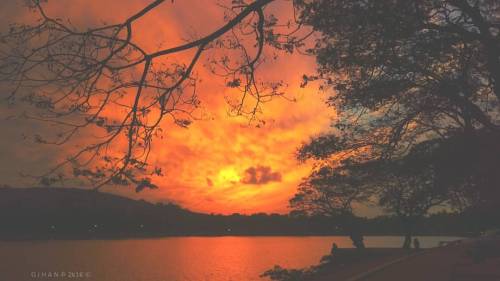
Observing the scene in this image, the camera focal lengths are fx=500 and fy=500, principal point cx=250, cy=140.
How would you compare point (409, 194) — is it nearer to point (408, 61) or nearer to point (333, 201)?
point (333, 201)

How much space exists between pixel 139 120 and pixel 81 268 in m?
82.3

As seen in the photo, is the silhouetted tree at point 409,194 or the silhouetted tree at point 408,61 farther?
the silhouetted tree at point 409,194

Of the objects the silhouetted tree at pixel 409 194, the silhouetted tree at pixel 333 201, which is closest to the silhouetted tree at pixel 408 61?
the silhouetted tree at pixel 409 194

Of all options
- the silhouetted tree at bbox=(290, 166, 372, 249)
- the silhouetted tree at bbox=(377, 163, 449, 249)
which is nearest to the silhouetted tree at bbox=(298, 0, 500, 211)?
the silhouetted tree at bbox=(377, 163, 449, 249)

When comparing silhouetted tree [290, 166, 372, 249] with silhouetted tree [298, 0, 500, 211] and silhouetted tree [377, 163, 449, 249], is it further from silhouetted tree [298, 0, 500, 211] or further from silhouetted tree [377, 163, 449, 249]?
silhouetted tree [298, 0, 500, 211]

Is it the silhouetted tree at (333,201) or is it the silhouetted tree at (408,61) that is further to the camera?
the silhouetted tree at (333,201)

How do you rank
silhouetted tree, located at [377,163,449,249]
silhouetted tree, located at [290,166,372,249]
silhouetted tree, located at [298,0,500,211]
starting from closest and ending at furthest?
silhouetted tree, located at [298,0,500,211] → silhouetted tree, located at [377,163,449,249] → silhouetted tree, located at [290,166,372,249]

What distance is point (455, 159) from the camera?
50.3ft

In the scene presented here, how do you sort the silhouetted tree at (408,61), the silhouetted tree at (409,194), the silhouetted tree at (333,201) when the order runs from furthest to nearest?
the silhouetted tree at (333,201) < the silhouetted tree at (409,194) < the silhouetted tree at (408,61)

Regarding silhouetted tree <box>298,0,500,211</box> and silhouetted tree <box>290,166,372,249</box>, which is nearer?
silhouetted tree <box>298,0,500,211</box>

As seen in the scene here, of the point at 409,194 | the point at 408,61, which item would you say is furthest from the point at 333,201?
the point at 408,61

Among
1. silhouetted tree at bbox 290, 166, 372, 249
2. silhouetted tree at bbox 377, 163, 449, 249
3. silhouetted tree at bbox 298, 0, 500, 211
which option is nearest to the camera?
silhouetted tree at bbox 298, 0, 500, 211

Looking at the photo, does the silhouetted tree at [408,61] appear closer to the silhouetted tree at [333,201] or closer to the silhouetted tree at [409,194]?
the silhouetted tree at [409,194]

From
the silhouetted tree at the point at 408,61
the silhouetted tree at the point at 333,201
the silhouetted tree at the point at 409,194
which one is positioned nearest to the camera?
the silhouetted tree at the point at 408,61
